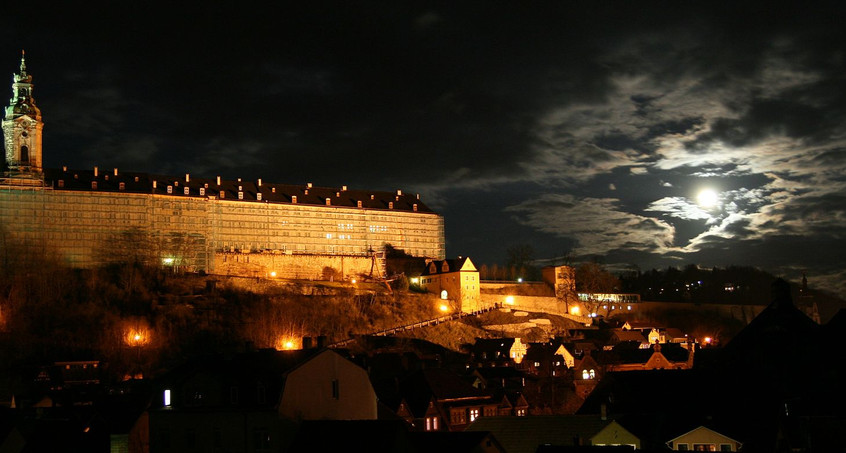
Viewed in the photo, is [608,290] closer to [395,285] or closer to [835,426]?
[395,285]

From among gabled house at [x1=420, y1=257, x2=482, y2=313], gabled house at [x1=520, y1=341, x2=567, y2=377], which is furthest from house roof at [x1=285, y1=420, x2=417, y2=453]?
gabled house at [x1=420, y1=257, x2=482, y2=313]

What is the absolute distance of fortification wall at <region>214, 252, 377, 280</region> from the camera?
389 feet

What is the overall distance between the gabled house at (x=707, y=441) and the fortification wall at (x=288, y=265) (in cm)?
8871

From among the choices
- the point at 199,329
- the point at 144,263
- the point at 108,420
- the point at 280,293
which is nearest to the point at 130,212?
the point at 144,263

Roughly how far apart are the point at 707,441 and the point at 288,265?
92.1m

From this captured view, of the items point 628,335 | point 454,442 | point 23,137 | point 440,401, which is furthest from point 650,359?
point 23,137

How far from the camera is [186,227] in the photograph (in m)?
119

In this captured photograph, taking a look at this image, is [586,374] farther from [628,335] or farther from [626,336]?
[628,335]

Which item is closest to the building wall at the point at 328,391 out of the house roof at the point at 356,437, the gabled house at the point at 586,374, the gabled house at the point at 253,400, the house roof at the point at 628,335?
the gabled house at the point at 253,400

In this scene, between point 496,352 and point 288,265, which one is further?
point 288,265

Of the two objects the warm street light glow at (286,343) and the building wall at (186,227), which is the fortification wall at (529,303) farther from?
the warm street light glow at (286,343)

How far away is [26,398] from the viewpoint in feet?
202

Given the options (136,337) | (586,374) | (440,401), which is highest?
(136,337)

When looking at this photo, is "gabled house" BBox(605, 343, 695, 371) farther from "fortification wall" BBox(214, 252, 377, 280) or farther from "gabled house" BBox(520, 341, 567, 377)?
"fortification wall" BBox(214, 252, 377, 280)
